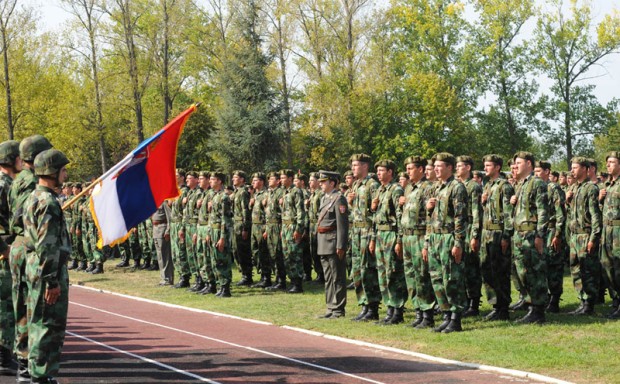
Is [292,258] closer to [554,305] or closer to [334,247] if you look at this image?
[334,247]

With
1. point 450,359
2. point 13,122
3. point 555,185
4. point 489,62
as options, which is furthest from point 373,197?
point 489,62

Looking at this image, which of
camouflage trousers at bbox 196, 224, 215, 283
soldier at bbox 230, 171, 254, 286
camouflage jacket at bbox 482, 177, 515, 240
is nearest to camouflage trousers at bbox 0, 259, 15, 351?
camouflage jacket at bbox 482, 177, 515, 240

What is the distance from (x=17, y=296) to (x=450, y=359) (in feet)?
15.8

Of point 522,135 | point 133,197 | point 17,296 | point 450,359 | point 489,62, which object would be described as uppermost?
point 489,62

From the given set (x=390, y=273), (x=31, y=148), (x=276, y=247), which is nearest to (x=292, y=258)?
(x=276, y=247)

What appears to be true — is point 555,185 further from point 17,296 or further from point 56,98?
point 56,98

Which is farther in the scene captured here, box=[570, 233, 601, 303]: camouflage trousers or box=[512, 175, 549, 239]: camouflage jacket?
box=[570, 233, 601, 303]: camouflage trousers

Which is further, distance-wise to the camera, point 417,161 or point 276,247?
point 276,247

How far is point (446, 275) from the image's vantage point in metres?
10.9

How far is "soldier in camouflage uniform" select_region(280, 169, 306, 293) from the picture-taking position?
16.3 metres

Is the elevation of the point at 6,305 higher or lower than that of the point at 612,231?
lower

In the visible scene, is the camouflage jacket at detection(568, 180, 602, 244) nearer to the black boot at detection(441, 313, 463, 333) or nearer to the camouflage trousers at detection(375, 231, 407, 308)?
the black boot at detection(441, 313, 463, 333)

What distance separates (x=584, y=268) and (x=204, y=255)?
756cm

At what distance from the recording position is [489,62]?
48.1 meters
